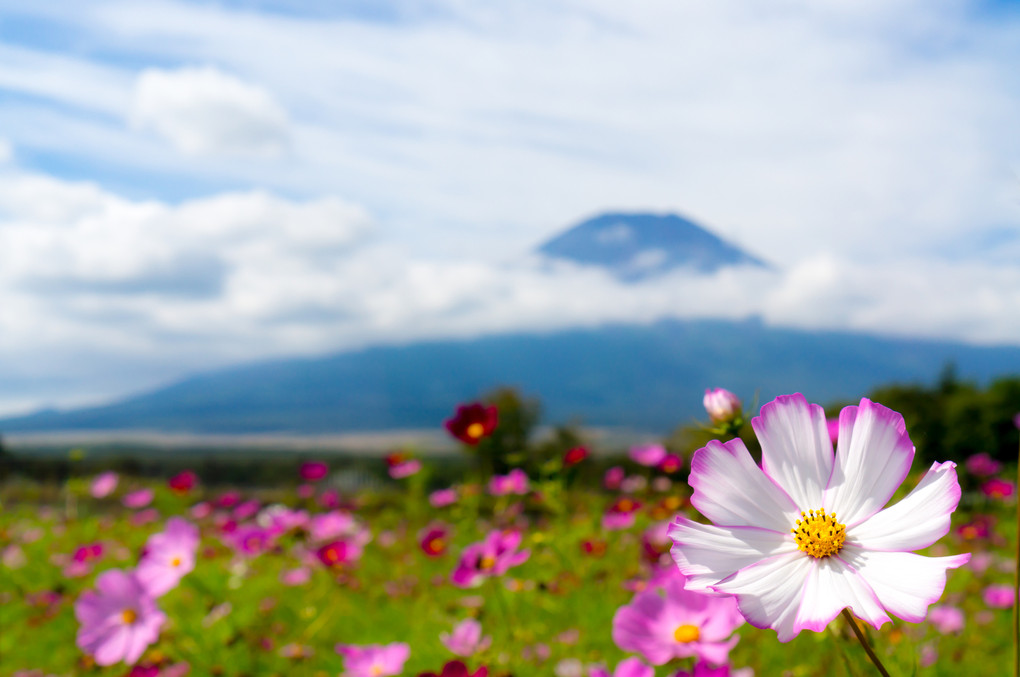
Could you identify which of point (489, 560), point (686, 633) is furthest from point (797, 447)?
point (489, 560)

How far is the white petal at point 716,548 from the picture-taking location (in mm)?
535

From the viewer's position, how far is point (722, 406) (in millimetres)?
728

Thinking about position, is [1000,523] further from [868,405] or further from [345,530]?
[868,405]

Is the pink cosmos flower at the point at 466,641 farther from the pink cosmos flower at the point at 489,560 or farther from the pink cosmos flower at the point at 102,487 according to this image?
the pink cosmos flower at the point at 102,487

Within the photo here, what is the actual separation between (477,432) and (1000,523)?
3.96m

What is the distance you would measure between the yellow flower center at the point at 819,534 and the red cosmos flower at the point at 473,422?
101 cm

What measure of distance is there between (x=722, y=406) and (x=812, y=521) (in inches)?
6.6

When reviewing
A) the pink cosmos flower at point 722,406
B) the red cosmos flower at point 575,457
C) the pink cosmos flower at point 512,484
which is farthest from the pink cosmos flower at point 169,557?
the pink cosmos flower at point 722,406

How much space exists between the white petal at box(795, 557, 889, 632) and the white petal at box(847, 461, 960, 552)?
4 cm

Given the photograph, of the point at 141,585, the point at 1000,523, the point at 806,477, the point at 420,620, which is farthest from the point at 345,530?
the point at 1000,523

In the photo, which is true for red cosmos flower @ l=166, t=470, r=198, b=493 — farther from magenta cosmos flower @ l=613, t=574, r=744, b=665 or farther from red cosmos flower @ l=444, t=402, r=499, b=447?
magenta cosmos flower @ l=613, t=574, r=744, b=665

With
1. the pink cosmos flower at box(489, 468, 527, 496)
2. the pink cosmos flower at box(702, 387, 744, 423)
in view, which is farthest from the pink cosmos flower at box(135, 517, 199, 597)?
the pink cosmos flower at box(702, 387, 744, 423)

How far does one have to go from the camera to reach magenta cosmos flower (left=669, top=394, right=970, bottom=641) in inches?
20.4

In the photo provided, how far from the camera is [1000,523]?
13.3 feet
